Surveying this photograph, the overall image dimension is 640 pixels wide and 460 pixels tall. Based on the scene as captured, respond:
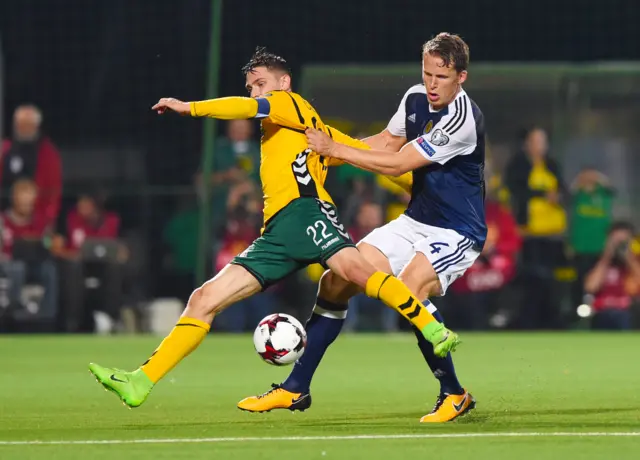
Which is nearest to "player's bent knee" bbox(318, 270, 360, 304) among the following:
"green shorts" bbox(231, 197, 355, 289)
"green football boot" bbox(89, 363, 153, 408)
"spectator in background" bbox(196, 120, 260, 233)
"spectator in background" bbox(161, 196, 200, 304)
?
"green shorts" bbox(231, 197, 355, 289)

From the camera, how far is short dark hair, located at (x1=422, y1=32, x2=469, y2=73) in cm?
747

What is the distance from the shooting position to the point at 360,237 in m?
15.4

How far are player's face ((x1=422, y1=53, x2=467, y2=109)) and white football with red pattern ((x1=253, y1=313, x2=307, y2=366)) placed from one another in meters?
1.32

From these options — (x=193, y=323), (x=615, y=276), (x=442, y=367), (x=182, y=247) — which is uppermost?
(x=193, y=323)

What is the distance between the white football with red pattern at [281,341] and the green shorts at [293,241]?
28 centimetres

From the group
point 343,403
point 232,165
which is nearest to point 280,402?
point 343,403

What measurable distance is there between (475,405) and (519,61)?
36.9ft

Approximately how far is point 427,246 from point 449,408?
2.61 feet

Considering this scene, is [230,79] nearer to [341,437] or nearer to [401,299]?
[401,299]

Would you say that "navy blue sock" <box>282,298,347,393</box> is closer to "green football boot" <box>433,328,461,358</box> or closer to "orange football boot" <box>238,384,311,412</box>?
"orange football boot" <box>238,384,311,412</box>

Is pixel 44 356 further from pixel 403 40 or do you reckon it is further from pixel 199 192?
pixel 403 40

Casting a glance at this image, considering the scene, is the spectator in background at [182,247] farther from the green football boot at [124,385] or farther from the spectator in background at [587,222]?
the green football boot at [124,385]

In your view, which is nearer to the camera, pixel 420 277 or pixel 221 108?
pixel 221 108

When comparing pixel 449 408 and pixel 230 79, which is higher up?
pixel 230 79
